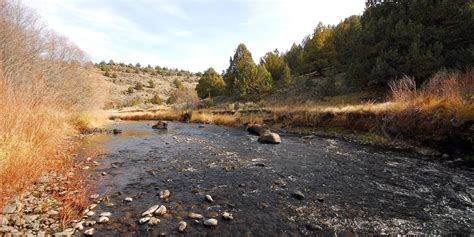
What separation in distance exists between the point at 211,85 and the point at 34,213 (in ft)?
183

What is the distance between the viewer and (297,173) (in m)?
9.77

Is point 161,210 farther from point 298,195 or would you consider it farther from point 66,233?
point 298,195

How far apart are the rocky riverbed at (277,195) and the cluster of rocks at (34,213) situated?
149 mm

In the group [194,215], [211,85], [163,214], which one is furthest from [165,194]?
[211,85]

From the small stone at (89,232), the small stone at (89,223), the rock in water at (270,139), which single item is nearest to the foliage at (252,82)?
the rock in water at (270,139)

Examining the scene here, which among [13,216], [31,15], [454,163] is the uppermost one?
[31,15]

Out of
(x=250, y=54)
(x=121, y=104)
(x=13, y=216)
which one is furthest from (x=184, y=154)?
(x=121, y=104)

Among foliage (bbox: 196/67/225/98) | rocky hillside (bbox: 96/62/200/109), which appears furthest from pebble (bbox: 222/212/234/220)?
rocky hillside (bbox: 96/62/200/109)

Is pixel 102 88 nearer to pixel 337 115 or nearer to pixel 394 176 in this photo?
pixel 337 115

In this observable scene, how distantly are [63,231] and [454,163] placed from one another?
42.6ft

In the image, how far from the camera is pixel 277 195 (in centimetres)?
768

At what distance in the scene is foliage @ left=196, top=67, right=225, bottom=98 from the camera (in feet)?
197

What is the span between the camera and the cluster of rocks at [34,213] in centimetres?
504

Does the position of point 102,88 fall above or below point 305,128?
above
